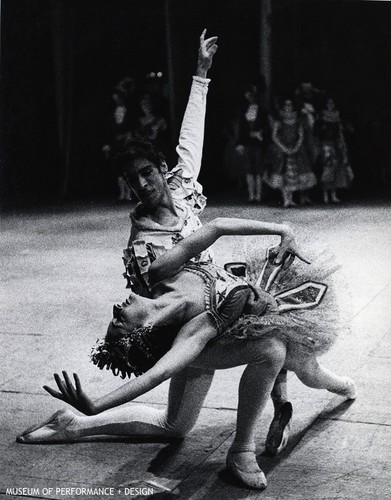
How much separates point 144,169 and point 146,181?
50mm

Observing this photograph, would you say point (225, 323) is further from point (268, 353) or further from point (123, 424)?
point (123, 424)

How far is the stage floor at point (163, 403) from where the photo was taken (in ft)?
11.4

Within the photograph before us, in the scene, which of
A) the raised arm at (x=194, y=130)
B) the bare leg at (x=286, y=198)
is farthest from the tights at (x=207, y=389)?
the bare leg at (x=286, y=198)

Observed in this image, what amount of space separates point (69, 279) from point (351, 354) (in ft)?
9.95

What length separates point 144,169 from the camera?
3.41 m

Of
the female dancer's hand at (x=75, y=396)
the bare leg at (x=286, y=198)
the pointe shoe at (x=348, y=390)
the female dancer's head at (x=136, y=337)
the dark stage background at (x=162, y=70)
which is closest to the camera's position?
the female dancer's hand at (x=75, y=396)

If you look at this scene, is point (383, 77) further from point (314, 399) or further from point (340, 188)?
point (314, 399)

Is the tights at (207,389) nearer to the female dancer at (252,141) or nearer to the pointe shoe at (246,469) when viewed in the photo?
the pointe shoe at (246,469)

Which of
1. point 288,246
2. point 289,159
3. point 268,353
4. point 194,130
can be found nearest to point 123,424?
point 268,353

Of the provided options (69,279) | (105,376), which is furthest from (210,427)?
(69,279)

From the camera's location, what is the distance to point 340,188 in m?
12.2

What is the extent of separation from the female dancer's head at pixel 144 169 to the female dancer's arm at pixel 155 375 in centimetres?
51

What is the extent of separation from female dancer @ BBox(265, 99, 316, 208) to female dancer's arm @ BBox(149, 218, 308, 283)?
7936 millimetres

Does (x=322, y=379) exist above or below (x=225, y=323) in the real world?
below
